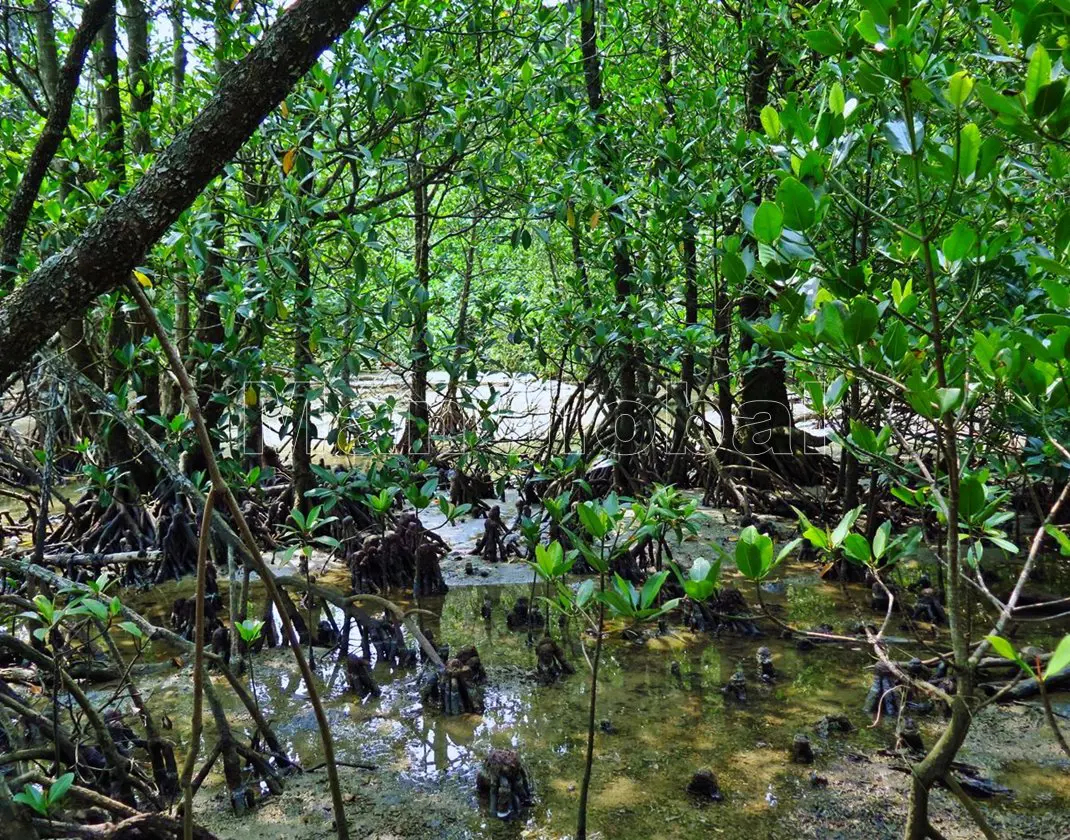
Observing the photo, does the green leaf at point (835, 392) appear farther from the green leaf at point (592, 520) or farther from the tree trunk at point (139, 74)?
the tree trunk at point (139, 74)

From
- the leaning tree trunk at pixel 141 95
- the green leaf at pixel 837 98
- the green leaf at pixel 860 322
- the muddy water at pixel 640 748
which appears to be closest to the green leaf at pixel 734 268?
the green leaf at pixel 860 322

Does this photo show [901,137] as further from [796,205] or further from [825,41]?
[825,41]

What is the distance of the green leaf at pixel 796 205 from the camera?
1316 mm

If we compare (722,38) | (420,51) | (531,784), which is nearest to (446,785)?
(531,784)

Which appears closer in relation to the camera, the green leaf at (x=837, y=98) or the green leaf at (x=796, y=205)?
the green leaf at (x=796, y=205)

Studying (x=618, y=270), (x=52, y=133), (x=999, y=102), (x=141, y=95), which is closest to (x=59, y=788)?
(x=52, y=133)

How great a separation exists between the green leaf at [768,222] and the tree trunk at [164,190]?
70 cm

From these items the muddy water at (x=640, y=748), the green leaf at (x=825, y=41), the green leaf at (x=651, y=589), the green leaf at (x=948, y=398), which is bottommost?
the muddy water at (x=640, y=748)

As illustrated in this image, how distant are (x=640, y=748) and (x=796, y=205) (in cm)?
205

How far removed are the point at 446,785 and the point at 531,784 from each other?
0.89 feet

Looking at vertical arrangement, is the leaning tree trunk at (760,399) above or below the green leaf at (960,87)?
below

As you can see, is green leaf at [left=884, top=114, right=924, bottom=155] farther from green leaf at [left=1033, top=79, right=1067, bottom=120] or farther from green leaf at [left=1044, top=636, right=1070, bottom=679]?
green leaf at [left=1044, top=636, right=1070, bottom=679]

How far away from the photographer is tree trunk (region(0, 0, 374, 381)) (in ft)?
3.79

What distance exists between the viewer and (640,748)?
9.12 ft
